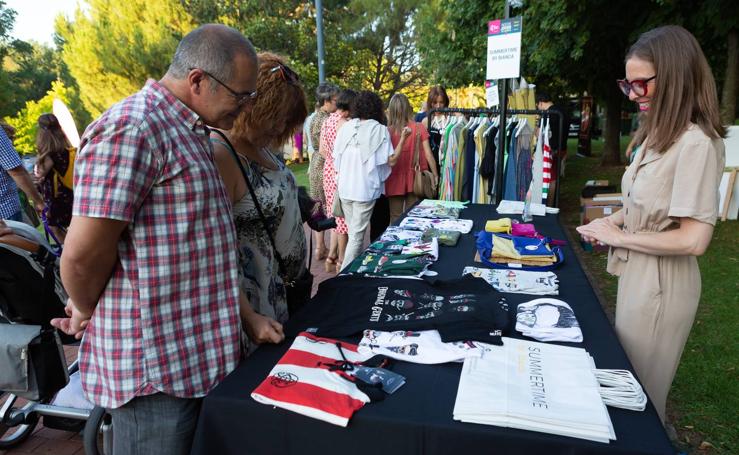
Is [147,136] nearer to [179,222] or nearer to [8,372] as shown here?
[179,222]

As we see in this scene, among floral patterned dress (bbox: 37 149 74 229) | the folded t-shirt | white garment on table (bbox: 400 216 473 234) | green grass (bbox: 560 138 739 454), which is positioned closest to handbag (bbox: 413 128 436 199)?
white garment on table (bbox: 400 216 473 234)

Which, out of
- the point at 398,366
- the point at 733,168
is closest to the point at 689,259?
the point at 398,366

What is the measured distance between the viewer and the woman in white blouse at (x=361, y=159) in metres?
4.47

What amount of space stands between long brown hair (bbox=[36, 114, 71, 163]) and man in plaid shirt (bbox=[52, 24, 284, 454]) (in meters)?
3.76

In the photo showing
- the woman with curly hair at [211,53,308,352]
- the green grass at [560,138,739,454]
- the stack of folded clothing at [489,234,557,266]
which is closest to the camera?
the woman with curly hair at [211,53,308,352]

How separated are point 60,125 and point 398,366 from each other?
4.49 metres

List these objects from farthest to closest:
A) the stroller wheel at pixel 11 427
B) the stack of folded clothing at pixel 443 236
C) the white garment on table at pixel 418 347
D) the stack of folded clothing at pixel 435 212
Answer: the stack of folded clothing at pixel 435 212 < the stack of folded clothing at pixel 443 236 < the stroller wheel at pixel 11 427 < the white garment on table at pixel 418 347

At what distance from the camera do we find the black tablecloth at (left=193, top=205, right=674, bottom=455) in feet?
3.88

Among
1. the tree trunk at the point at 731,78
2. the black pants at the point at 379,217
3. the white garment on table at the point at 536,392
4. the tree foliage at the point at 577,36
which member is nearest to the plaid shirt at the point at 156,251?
the white garment on table at the point at 536,392

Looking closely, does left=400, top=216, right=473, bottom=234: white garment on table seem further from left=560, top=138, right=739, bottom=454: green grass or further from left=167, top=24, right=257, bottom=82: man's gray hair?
left=167, top=24, right=257, bottom=82: man's gray hair

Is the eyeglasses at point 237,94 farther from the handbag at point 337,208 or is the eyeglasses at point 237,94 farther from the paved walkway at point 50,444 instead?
the handbag at point 337,208

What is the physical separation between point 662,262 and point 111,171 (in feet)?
6.15

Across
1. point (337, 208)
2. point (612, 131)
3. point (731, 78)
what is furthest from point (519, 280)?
point (612, 131)

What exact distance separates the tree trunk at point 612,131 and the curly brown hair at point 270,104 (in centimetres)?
1193
